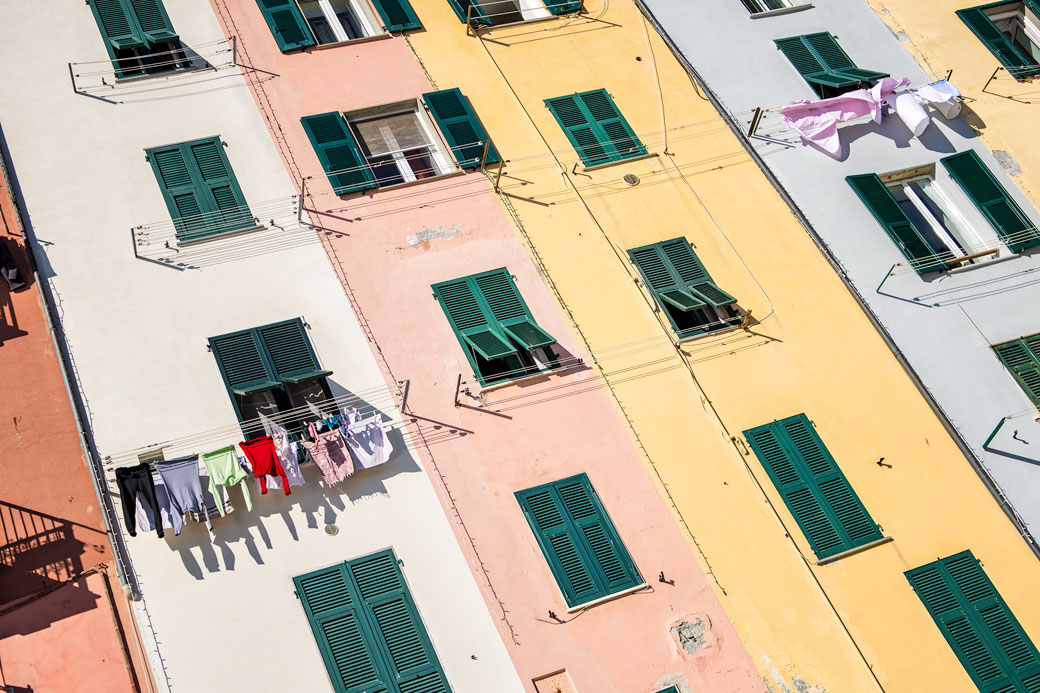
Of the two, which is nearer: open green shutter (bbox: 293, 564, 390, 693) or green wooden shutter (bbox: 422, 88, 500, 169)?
open green shutter (bbox: 293, 564, 390, 693)

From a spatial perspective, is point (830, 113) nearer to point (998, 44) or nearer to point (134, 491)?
point (998, 44)

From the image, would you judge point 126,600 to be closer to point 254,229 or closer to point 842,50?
point 254,229

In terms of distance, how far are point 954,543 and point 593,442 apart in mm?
6570

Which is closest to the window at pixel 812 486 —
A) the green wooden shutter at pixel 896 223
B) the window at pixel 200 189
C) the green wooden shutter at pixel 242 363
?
the green wooden shutter at pixel 896 223

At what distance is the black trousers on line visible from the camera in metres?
17.1

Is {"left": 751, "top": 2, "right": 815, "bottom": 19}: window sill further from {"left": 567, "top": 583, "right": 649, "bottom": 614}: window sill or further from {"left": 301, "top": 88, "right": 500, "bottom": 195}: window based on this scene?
{"left": 567, "top": 583, "right": 649, "bottom": 614}: window sill

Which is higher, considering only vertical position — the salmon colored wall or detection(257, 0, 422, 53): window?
detection(257, 0, 422, 53): window

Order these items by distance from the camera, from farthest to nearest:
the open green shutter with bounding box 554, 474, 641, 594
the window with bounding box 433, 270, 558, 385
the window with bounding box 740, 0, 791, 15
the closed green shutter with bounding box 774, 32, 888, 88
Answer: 1. the window with bounding box 740, 0, 791, 15
2. the closed green shutter with bounding box 774, 32, 888, 88
3. the window with bounding box 433, 270, 558, 385
4. the open green shutter with bounding box 554, 474, 641, 594

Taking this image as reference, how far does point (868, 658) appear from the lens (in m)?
18.4

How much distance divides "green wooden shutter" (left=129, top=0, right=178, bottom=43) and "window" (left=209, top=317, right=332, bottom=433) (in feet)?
22.5

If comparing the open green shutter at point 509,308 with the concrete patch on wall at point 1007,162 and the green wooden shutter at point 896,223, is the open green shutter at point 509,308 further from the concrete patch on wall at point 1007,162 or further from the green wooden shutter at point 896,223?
the concrete patch on wall at point 1007,162

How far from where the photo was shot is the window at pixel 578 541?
18.2m

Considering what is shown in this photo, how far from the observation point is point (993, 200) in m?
23.5

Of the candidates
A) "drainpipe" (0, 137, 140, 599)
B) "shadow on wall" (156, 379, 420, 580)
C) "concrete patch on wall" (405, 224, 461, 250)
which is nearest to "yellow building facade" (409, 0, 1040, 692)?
"concrete patch on wall" (405, 224, 461, 250)
